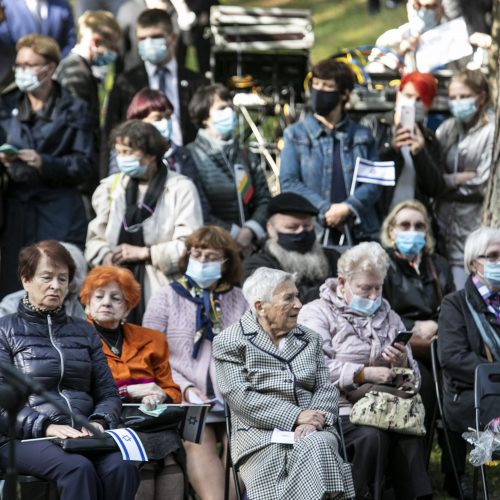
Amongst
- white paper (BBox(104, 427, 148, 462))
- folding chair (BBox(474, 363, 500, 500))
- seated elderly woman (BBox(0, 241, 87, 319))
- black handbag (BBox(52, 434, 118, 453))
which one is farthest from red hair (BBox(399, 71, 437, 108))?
black handbag (BBox(52, 434, 118, 453))

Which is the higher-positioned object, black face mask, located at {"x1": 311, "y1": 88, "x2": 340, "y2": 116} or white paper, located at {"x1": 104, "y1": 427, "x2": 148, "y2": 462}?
black face mask, located at {"x1": 311, "y1": 88, "x2": 340, "y2": 116}

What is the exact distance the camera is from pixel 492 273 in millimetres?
8938

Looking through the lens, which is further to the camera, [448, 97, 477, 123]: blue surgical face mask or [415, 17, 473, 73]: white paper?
[415, 17, 473, 73]: white paper

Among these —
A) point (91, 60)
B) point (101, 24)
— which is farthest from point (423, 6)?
point (91, 60)

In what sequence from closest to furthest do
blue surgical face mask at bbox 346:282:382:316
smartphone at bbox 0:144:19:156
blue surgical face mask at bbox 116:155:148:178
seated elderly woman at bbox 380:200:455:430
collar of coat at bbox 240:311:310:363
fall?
collar of coat at bbox 240:311:310:363, blue surgical face mask at bbox 346:282:382:316, seated elderly woman at bbox 380:200:455:430, blue surgical face mask at bbox 116:155:148:178, smartphone at bbox 0:144:19:156

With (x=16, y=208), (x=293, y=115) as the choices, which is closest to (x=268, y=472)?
(x=16, y=208)

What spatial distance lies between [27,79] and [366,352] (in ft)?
11.8

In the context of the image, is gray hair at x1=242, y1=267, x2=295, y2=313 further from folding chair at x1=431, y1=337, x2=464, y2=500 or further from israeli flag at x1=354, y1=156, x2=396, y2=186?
israeli flag at x1=354, y1=156, x2=396, y2=186

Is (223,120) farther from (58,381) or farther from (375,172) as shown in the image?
(58,381)

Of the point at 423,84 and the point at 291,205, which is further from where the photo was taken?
the point at 423,84

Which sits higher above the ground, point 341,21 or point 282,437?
point 282,437

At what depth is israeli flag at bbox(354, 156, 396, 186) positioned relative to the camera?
10578mm

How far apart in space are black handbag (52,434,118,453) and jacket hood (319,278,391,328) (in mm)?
2063

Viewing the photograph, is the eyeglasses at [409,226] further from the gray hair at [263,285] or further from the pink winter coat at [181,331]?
the gray hair at [263,285]
